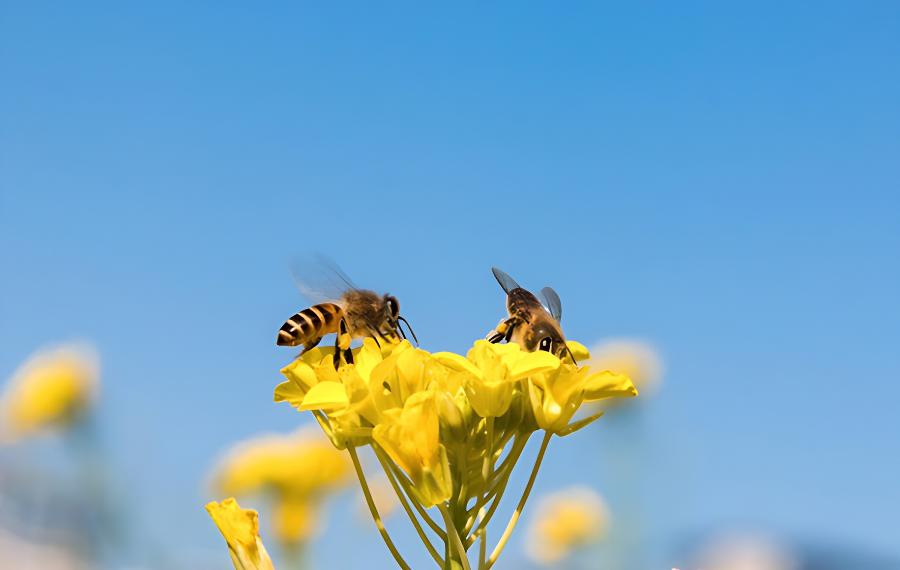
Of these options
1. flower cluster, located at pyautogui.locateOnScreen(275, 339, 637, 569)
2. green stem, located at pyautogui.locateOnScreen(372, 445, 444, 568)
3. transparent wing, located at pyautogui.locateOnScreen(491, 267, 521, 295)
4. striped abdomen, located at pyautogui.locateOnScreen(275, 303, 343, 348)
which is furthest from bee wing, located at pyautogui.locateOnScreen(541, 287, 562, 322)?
green stem, located at pyautogui.locateOnScreen(372, 445, 444, 568)

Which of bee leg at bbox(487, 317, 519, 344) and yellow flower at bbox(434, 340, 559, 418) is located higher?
bee leg at bbox(487, 317, 519, 344)

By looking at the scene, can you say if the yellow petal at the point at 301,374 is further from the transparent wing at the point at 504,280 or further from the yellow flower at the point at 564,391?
the transparent wing at the point at 504,280

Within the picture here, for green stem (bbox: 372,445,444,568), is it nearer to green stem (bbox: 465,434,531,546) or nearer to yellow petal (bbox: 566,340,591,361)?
green stem (bbox: 465,434,531,546)

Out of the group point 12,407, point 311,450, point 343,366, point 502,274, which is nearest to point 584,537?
point 311,450

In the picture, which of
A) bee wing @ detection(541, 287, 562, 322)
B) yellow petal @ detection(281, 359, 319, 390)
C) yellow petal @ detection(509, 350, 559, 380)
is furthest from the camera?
bee wing @ detection(541, 287, 562, 322)

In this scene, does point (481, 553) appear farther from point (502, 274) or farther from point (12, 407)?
point (12, 407)

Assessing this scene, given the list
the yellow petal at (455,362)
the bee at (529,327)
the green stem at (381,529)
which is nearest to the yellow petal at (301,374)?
the green stem at (381,529)

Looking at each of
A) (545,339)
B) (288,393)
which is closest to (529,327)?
(545,339)
